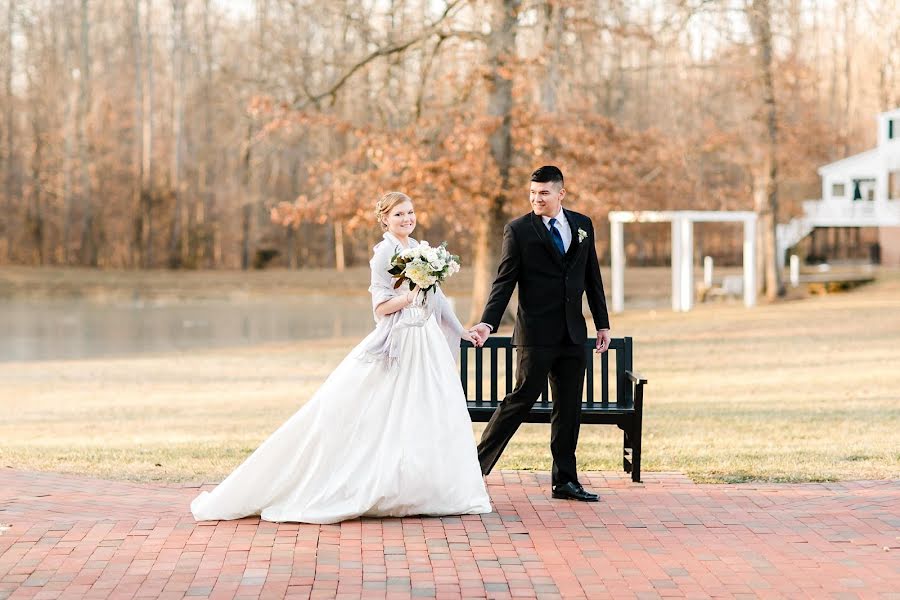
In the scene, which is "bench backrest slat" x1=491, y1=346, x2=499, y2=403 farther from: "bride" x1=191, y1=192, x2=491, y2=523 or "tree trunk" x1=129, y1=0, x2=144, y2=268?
"tree trunk" x1=129, y1=0, x2=144, y2=268

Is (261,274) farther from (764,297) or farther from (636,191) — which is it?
(636,191)

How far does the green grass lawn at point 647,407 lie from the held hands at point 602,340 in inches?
53.5

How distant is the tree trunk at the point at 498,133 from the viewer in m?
25.2

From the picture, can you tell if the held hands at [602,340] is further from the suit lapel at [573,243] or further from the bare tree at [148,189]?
the bare tree at [148,189]

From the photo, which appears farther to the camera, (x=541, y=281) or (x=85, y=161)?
(x=85, y=161)

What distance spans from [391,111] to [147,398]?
1440cm

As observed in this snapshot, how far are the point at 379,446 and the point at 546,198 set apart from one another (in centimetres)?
164

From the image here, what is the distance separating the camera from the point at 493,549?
616cm

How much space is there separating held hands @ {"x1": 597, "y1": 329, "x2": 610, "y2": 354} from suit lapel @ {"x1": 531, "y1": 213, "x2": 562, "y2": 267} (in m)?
0.49

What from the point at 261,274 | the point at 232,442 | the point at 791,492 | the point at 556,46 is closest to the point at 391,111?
the point at 556,46

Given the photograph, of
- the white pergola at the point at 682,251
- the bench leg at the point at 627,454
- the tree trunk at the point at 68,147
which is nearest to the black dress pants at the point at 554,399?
the bench leg at the point at 627,454

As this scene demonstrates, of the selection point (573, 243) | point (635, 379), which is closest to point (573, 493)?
point (635, 379)

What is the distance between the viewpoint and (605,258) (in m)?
65.1

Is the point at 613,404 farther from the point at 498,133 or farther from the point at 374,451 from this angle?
the point at 498,133
